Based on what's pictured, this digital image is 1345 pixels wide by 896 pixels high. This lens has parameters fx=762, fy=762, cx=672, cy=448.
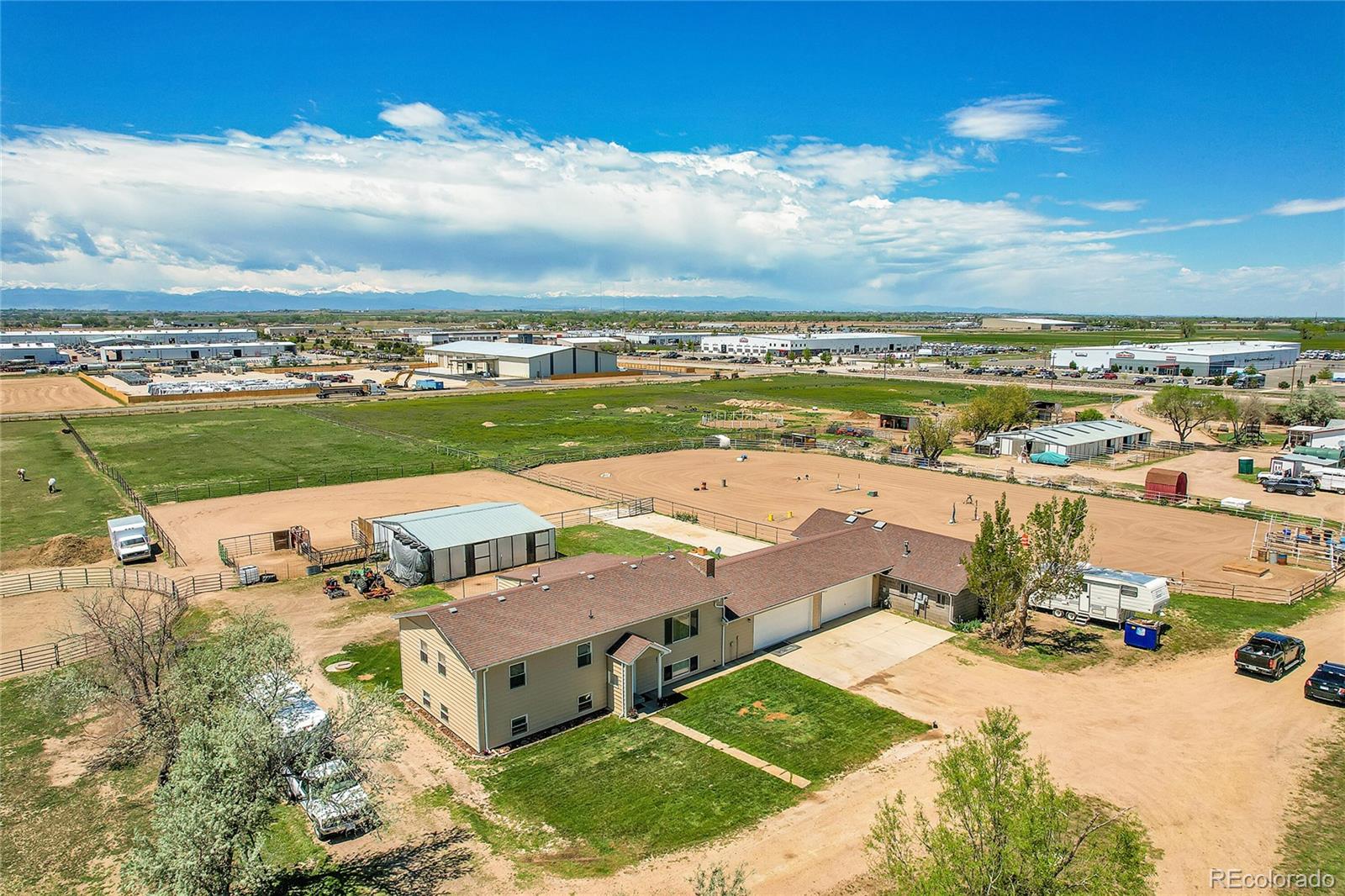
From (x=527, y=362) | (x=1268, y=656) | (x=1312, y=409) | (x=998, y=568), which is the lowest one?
(x=1268, y=656)

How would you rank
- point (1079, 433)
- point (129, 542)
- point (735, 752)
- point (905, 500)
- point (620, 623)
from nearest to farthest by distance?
point (735, 752) < point (620, 623) < point (129, 542) < point (905, 500) < point (1079, 433)

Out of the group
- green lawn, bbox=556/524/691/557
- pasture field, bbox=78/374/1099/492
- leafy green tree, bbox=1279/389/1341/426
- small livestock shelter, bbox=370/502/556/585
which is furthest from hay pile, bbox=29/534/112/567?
leafy green tree, bbox=1279/389/1341/426

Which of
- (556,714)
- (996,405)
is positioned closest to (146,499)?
(556,714)

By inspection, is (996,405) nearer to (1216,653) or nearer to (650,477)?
(650,477)

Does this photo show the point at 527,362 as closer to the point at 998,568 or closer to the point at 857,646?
the point at 857,646

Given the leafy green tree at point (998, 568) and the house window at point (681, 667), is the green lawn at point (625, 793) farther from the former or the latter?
the leafy green tree at point (998, 568)

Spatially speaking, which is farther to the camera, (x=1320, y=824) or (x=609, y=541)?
(x=609, y=541)

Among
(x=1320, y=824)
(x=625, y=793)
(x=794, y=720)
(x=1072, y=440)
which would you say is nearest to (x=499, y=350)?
(x=1072, y=440)

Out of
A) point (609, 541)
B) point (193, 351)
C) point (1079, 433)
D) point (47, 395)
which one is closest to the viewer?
point (609, 541)
